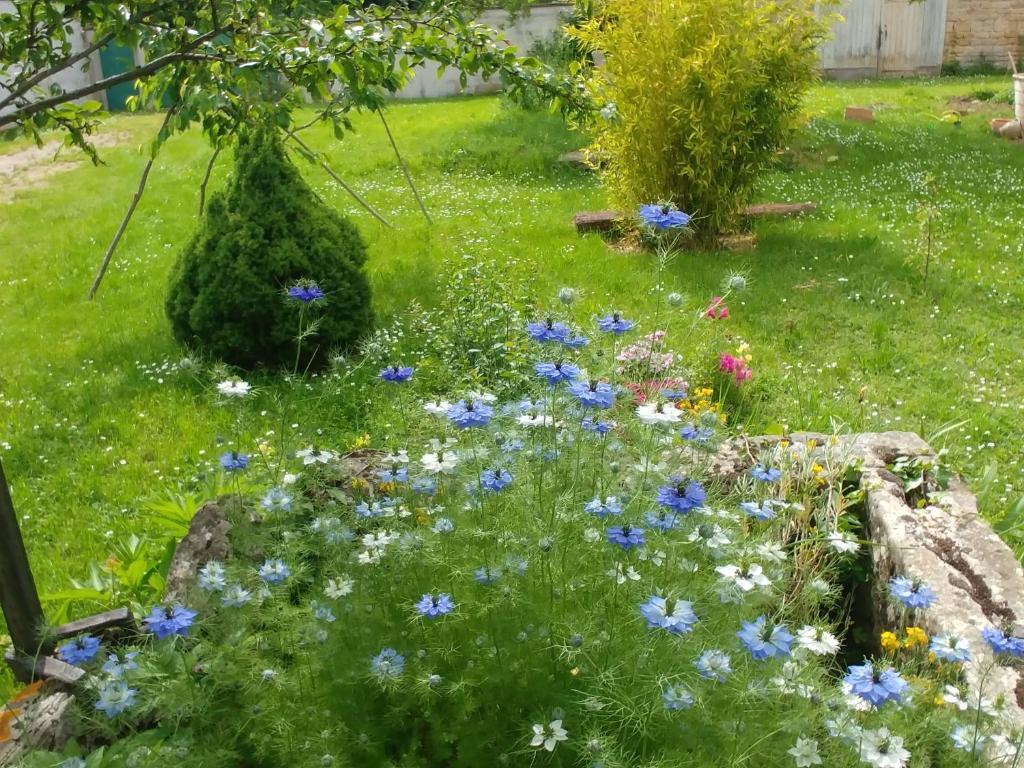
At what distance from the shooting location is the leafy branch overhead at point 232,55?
8.55 ft

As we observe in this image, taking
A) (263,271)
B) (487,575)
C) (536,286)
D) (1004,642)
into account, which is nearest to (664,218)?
(487,575)

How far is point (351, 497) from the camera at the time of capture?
3078 mm

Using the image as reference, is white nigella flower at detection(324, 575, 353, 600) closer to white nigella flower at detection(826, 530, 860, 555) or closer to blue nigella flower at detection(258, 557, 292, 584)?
blue nigella flower at detection(258, 557, 292, 584)

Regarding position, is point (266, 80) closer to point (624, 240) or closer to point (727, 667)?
point (727, 667)

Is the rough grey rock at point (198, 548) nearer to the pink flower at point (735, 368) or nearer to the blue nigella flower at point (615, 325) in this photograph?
the blue nigella flower at point (615, 325)

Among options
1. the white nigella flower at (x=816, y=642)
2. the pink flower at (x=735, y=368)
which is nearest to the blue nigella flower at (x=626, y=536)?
the white nigella flower at (x=816, y=642)

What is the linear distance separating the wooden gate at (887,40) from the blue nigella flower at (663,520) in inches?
660

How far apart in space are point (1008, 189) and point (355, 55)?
811 cm

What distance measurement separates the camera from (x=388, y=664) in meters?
2.06

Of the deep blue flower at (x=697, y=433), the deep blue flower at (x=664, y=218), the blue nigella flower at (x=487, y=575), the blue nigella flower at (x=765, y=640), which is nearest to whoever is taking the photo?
the blue nigella flower at (x=765, y=640)

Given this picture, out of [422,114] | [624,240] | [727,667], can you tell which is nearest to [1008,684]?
[727,667]

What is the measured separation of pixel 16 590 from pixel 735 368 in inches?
137

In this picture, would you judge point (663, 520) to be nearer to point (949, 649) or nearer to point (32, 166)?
point (949, 649)

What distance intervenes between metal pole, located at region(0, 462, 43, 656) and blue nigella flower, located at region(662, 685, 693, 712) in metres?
1.69
